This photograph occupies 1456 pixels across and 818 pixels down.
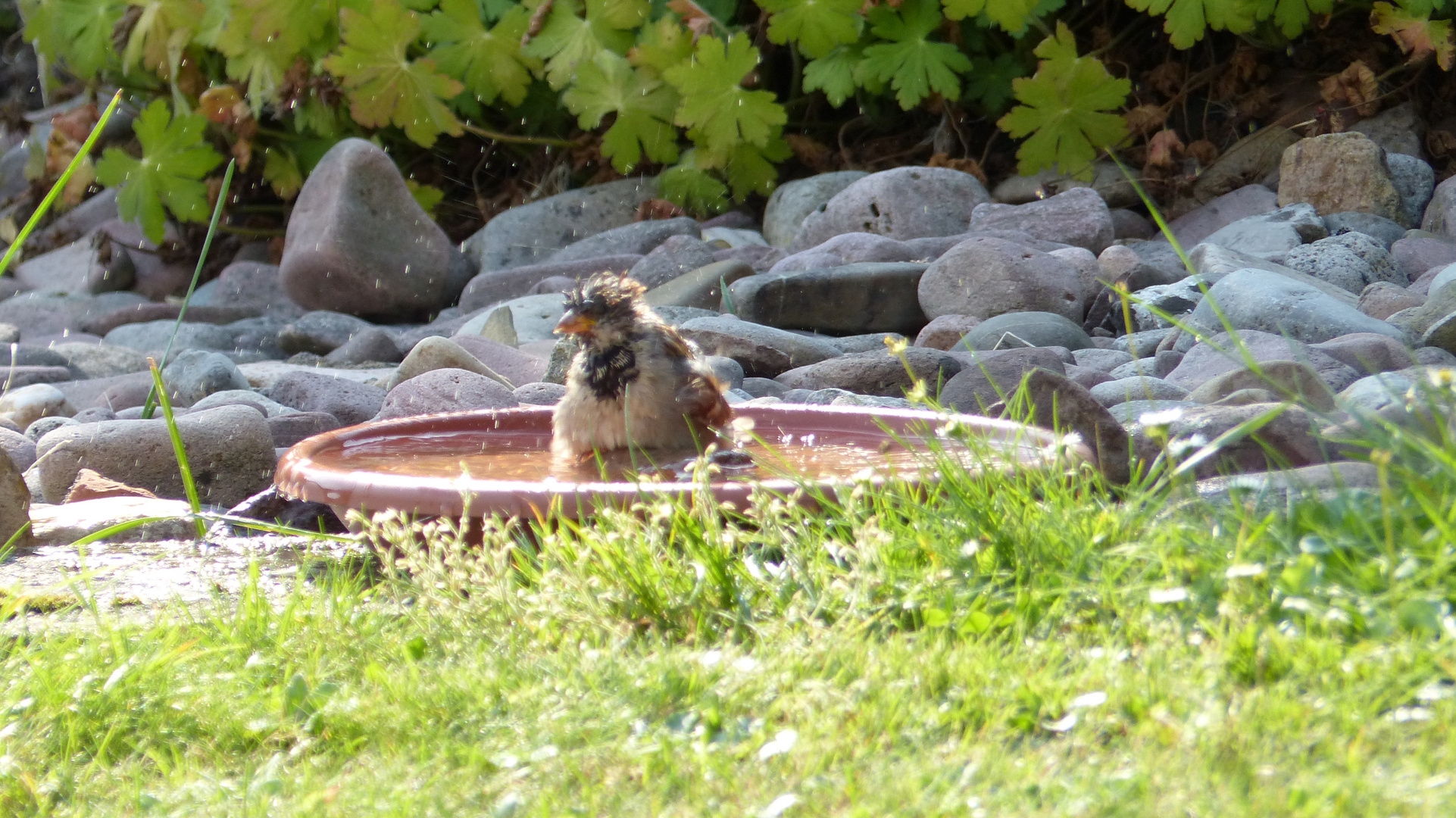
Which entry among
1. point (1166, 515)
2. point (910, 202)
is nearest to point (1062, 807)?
point (1166, 515)

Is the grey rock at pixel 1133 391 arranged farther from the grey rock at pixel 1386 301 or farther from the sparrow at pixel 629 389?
the grey rock at pixel 1386 301

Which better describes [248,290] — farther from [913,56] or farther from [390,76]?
[913,56]

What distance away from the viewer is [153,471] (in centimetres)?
471

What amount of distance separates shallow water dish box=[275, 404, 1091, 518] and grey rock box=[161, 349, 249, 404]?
2857mm

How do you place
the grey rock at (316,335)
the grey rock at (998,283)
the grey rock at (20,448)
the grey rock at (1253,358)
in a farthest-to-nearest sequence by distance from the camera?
the grey rock at (316,335) < the grey rock at (998,283) < the grey rock at (20,448) < the grey rock at (1253,358)

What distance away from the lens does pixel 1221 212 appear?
8711mm

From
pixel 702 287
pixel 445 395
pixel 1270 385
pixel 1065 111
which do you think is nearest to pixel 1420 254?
pixel 1065 111

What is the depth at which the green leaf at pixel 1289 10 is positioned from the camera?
859 centimetres

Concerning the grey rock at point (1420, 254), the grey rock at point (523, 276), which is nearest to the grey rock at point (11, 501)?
the grey rock at point (523, 276)

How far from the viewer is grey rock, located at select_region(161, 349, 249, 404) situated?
653cm

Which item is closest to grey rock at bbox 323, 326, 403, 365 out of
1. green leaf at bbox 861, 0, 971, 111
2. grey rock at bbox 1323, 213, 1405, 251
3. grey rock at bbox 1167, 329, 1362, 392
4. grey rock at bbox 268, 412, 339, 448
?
grey rock at bbox 268, 412, 339, 448

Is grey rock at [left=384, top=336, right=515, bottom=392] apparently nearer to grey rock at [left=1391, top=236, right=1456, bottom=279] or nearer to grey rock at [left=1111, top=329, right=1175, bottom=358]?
grey rock at [left=1111, top=329, right=1175, bottom=358]

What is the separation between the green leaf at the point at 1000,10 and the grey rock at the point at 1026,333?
3388 mm

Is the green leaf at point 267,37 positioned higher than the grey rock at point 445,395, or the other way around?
the green leaf at point 267,37
